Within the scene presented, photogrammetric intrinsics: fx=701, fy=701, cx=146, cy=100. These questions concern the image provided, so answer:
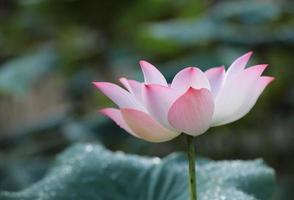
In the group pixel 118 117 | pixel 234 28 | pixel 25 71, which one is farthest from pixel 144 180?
pixel 234 28

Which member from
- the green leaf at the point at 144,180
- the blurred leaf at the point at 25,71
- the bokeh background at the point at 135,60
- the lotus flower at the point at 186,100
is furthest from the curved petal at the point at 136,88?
the blurred leaf at the point at 25,71

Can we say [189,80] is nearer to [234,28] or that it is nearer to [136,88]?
[136,88]

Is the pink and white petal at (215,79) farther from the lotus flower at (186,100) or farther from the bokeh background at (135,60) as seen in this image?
the bokeh background at (135,60)

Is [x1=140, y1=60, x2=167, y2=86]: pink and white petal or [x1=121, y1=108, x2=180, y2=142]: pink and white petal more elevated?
[x1=140, y1=60, x2=167, y2=86]: pink and white petal

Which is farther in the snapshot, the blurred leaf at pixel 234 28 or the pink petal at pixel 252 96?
the blurred leaf at pixel 234 28

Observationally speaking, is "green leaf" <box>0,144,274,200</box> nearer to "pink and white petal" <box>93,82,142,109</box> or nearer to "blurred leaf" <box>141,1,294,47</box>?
"pink and white petal" <box>93,82,142,109</box>

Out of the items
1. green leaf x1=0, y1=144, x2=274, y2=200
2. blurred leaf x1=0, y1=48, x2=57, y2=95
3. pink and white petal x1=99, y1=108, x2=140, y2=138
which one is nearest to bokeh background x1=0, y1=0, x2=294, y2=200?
blurred leaf x1=0, y1=48, x2=57, y2=95
